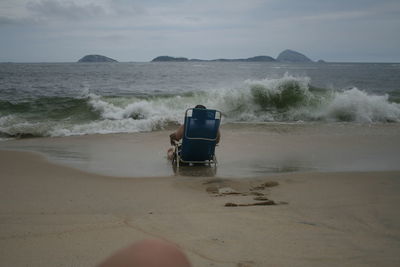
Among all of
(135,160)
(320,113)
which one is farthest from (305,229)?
(320,113)

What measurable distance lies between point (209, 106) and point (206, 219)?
1486 cm

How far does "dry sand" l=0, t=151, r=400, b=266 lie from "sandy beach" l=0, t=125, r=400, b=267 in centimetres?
1

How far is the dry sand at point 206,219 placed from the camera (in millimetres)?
3414

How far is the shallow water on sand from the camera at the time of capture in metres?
7.89

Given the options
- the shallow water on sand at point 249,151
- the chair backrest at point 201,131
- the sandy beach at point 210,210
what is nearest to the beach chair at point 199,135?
the chair backrest at point 201,131

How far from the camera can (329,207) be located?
498 centimetres

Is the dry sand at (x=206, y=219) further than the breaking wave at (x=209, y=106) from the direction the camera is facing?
No

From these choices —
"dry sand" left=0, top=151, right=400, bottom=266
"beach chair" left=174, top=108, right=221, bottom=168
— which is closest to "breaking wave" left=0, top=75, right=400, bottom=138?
"beach chair" left=174, top=108, right=221, bottom=168

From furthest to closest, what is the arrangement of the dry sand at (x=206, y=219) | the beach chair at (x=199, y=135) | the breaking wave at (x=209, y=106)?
the breaking wave at (x=209, y=106) → the beach chair at (x=199, y=135) → the dry sand at (x=206, y=219)

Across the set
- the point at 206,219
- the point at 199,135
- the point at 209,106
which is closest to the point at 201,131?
the point at 199,135

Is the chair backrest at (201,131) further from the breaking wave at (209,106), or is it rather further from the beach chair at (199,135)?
the breaking wave at (209,106)

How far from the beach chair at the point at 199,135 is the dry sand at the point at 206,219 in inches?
44.3

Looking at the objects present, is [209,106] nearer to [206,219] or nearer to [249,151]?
[249,151]

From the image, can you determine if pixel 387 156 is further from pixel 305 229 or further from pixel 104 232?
pixel 104 232
